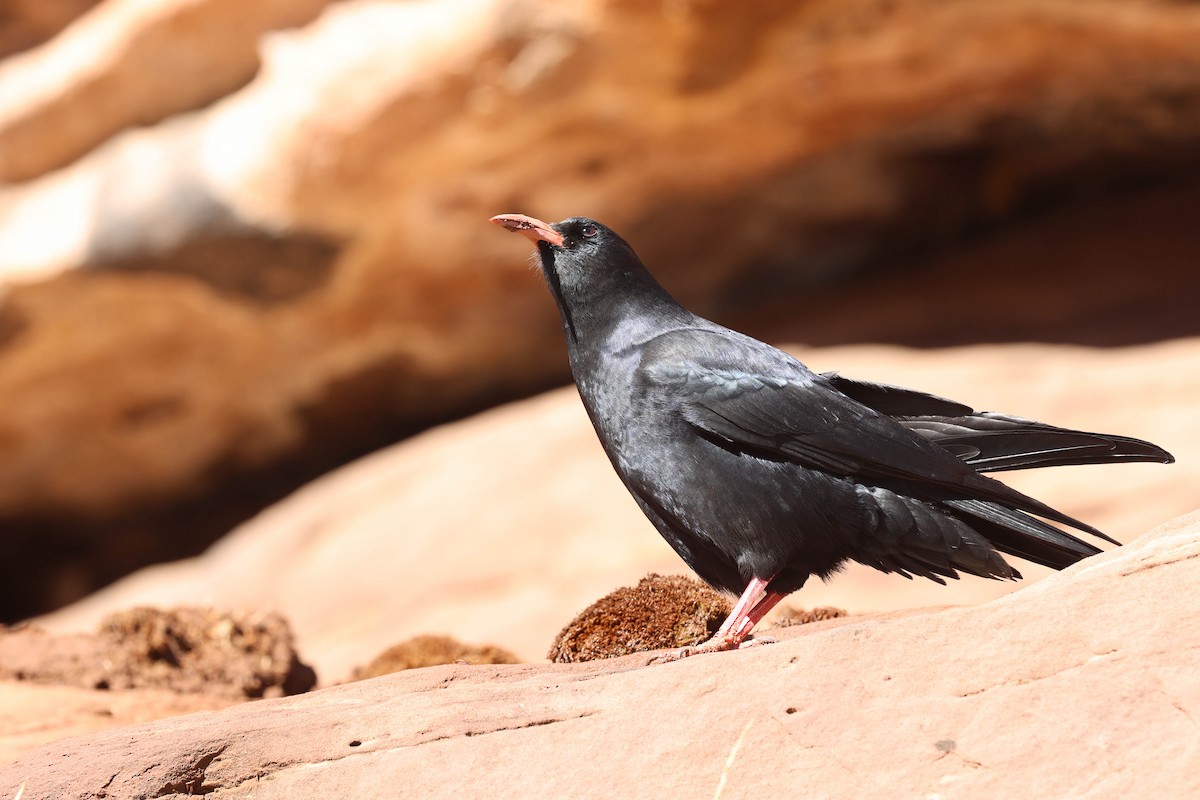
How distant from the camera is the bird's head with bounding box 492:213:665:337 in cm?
359

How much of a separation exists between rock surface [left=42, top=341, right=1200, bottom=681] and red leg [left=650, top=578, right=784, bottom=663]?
7.71 ft

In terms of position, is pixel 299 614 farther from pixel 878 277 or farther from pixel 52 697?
pixel 878 277

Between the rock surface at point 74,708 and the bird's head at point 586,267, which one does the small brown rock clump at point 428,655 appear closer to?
the rock surface at point 74,708

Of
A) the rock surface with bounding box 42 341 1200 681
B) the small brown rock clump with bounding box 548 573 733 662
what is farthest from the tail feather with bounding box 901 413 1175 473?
the rock surface with bounding box 42 341 1200 681

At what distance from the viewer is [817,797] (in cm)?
207

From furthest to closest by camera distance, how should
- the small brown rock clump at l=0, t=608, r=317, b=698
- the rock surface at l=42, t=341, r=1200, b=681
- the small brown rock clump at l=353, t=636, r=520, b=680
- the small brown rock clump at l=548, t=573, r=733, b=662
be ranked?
the rock surface at l=42, t=341, r=1200, b=681, the small brown rock clump at l=0, t=608, r=317, b=698, the small brown rock clump at l=353, t=636, r=520, b=680, the small brown rock clump at l=548, t=573, r=733, b=662

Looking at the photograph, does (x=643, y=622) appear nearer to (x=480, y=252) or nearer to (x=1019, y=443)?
(x=1019, y=443)

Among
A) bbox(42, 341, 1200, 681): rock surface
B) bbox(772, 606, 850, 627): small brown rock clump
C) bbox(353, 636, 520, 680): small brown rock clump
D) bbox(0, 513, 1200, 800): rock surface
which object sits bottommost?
bbox(42, 341, 1200, 681): rock surface

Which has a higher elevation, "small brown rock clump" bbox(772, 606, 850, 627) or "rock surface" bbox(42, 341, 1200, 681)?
"small brown rock clump" bbox(772, 606, 850, 627)

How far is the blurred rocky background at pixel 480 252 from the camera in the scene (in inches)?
291

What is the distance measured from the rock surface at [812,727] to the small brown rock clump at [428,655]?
63.8 inches

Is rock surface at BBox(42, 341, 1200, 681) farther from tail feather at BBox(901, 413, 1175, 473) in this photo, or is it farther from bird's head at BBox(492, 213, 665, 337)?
bird's head at BBox(492, 213, 665, 337)

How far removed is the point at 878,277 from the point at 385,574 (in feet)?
14.7

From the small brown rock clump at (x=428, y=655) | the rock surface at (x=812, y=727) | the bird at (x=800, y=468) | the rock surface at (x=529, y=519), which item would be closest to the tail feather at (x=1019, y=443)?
the bird at (x=800, y=468)
